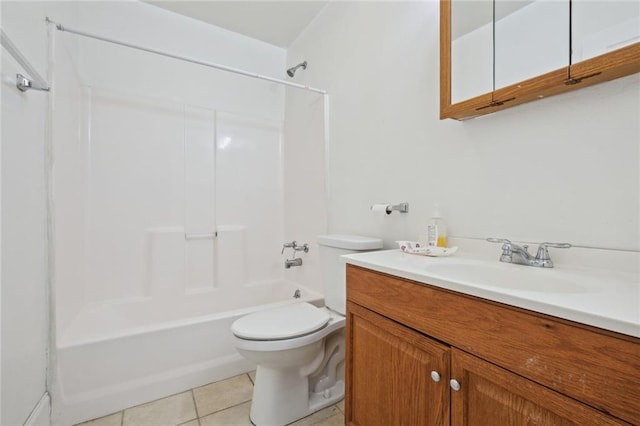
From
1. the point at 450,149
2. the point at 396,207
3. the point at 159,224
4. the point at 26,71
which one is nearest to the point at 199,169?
the point at 159,224

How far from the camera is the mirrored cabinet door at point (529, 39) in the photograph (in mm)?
943

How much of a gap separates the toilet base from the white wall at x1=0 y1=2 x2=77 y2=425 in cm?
88

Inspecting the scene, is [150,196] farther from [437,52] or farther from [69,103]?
[437,52]

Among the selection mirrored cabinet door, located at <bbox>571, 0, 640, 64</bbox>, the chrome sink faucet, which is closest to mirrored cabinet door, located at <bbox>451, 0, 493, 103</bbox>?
mirrored cabinet door, located at <bbox>571, 0, 640, 64</bbox>

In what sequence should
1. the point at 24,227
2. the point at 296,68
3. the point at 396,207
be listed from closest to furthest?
the point at 24,227 < the point at 396,207 < the point at 296,68

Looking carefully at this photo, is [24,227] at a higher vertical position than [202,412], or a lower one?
higher

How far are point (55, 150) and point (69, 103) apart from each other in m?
0.45

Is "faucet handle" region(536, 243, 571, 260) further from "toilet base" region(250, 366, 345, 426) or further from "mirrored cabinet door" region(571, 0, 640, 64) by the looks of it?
"toilet base" region(250, 366, 345, 426)

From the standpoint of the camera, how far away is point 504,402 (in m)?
0.65

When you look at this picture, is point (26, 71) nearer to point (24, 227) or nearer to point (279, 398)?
point (24, 227)

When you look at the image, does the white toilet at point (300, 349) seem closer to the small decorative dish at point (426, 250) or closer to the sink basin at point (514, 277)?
the small decorative dish at point (426, 250)

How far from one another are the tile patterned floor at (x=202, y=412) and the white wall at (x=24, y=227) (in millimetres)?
352

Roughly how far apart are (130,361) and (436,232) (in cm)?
162

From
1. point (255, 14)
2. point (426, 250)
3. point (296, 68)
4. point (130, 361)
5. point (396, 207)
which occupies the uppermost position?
point (255, 14)
